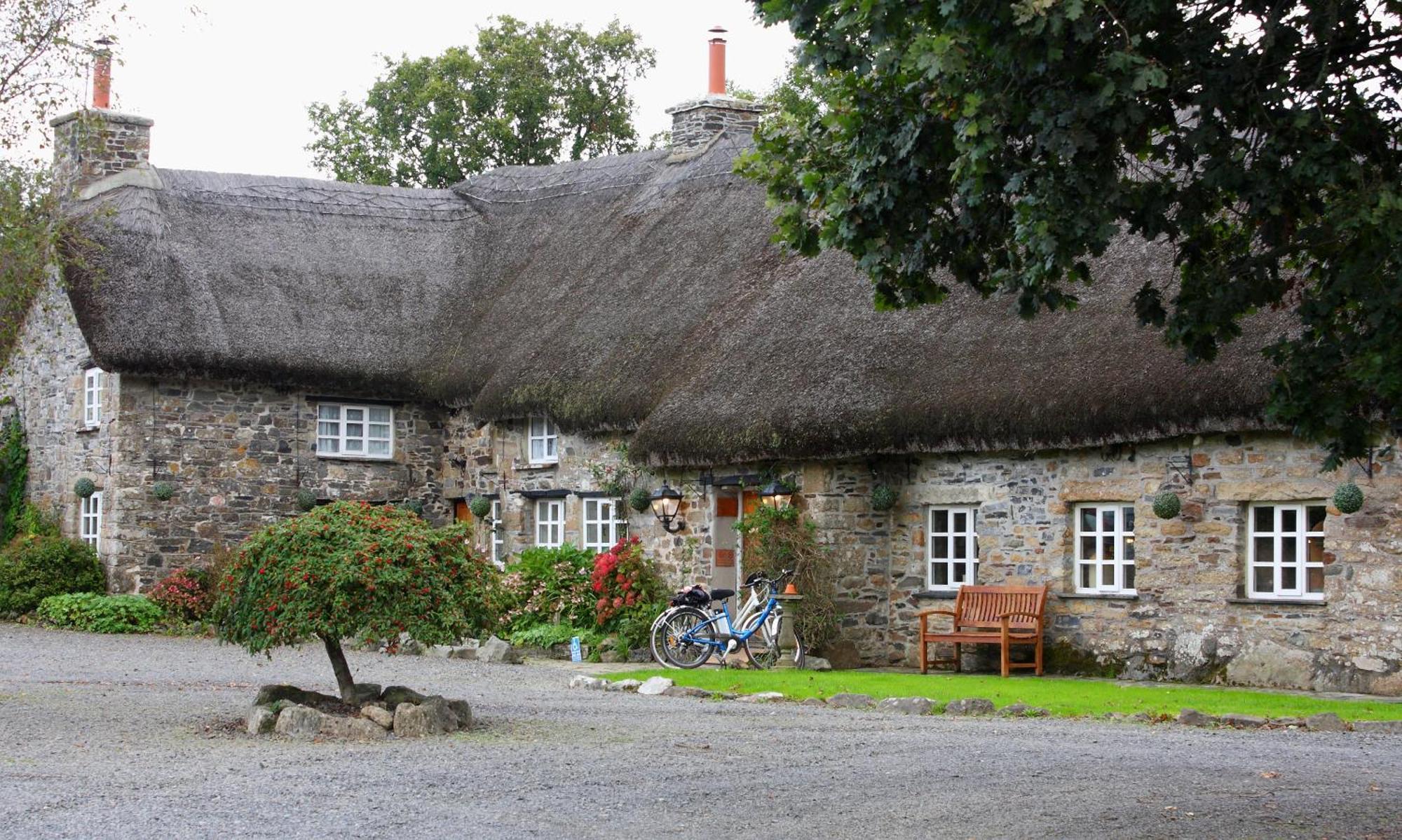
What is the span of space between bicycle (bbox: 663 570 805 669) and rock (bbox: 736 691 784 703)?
271 centimetres

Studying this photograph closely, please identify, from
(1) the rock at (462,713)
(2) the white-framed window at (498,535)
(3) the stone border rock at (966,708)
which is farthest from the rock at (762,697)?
(2) the white-framed window at (498,535)

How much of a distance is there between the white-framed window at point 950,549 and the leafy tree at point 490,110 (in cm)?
2062

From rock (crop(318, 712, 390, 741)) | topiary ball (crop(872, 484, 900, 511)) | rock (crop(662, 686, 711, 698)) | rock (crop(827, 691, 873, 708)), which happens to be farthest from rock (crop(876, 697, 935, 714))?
rock (crop(318, 712, 390, 741))

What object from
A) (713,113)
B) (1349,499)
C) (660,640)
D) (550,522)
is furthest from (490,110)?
(1349,499)

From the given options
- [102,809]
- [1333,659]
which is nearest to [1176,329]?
[102,809]

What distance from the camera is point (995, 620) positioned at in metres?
15.9

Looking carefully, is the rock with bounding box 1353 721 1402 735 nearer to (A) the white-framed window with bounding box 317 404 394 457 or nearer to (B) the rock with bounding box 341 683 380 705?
(B) the rock with bounding box 341 683 380 705

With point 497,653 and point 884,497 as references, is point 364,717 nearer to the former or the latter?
point 497,653

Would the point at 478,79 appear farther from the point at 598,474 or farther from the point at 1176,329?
the point at 1176,329

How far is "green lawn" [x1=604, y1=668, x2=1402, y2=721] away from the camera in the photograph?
12531 mm

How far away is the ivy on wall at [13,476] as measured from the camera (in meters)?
24.5

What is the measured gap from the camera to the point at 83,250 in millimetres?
22594

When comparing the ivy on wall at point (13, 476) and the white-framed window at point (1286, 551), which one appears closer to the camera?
the white-framed window at point (1286, 551)

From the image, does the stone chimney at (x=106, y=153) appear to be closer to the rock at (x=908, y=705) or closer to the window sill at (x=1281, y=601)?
the rock at (x=908, y=705)
